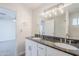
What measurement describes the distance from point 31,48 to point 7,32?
15.4 inches

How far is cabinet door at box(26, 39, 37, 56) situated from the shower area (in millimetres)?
173

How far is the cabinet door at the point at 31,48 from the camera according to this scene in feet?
4.14

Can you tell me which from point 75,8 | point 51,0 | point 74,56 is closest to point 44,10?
point 51,0

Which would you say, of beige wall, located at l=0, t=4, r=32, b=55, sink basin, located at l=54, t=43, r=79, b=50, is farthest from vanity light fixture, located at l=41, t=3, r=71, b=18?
sink basin, located at l=54, t=43, r=79, b=50

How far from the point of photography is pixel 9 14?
125 centimetres

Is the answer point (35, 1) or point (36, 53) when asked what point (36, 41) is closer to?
point (36, 53)

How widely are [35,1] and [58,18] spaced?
385mm

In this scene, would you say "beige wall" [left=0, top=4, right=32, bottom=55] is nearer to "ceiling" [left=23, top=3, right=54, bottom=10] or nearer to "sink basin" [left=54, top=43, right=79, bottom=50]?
"ceiling" [left=23, top=3, right=54, bottom=10]

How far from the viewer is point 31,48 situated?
134cm

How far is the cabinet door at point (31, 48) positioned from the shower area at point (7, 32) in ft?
0.57

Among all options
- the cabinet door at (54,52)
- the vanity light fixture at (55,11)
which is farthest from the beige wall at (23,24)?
the cabinet door at (54,52)

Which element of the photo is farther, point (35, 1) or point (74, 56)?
point (35, 1)

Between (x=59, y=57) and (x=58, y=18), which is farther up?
(x=58, y=18)

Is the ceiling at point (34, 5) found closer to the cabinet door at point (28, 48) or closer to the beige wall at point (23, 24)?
the beige wall at point (23, 24)
